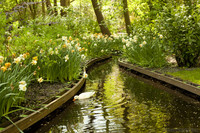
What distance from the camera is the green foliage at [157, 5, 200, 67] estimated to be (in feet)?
31.2

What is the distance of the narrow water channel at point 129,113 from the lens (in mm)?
4867

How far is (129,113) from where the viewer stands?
5.77m

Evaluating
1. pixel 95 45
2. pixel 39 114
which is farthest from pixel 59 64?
pixel 95 45

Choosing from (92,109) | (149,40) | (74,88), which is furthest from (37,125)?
(149,40)

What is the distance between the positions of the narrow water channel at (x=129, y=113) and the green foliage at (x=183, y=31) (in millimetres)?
2353

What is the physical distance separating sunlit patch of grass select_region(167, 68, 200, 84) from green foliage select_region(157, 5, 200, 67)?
27.5 inches

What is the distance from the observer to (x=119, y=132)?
4629 millimetres

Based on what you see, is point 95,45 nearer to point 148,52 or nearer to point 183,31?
point 148,52

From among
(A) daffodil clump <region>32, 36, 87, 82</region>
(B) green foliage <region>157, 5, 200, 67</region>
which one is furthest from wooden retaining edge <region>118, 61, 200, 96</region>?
(A) daffodil clump <region>32, 36, 87, 82</region>

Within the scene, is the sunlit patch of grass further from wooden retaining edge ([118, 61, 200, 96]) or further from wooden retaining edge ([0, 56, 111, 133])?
wooden retaining edge ([0, 56, 111, 133])

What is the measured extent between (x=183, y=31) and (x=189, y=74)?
5.33ft

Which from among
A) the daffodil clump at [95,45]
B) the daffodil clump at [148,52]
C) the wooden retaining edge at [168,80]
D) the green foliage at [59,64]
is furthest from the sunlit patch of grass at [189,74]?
the daffodil clump at [95,45]

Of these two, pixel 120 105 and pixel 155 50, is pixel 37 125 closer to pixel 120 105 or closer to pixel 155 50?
pixel 120 105

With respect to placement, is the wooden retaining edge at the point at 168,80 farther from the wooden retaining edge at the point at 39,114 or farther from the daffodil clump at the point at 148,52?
the wooden retaining edge at the point at 39,114
